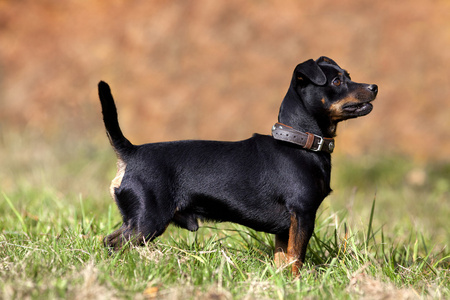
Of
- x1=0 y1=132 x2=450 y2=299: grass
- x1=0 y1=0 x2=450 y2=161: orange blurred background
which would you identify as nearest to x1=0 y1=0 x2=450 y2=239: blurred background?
x1=0 y1=0 x2=450 y2=161: orange blurred background

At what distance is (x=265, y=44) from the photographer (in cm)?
894

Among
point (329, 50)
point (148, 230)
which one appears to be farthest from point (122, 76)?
point (148, 230)

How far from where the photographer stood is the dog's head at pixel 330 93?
3.12 m

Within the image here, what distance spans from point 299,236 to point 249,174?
18.1 inches

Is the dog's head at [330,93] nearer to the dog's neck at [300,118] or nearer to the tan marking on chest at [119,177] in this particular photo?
the dog's neck at [300,118]

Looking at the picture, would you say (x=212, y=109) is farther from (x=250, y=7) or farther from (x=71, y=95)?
(x=71, y=95)

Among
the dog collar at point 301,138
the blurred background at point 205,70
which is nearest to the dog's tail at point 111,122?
the dog collar at point 301,138

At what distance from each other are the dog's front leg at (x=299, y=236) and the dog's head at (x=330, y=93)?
649mm

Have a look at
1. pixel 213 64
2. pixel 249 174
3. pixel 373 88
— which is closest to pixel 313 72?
pixel 373 88

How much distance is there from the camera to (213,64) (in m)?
9.01

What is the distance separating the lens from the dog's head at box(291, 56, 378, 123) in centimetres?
312

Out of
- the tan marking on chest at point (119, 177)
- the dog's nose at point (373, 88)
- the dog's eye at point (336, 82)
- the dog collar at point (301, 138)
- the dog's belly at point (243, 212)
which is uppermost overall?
the dog's eye at point (336, 82)

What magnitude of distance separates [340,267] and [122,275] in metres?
1.25

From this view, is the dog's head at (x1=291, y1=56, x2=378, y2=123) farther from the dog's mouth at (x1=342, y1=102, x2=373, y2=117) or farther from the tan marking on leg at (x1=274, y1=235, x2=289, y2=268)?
the tan marking on leg at (x1=274, y1=235, x2=289, y2=268)
